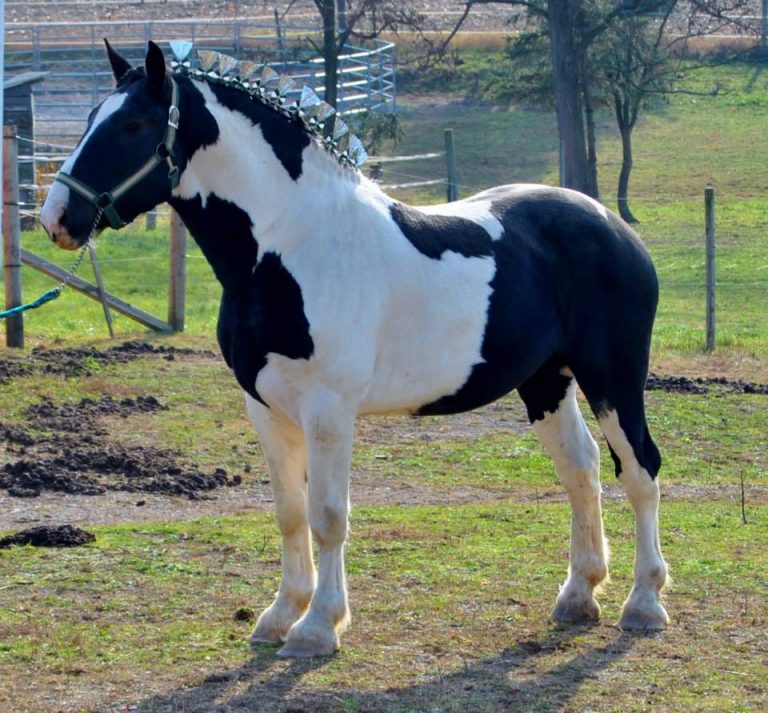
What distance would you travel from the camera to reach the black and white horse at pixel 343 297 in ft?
16.7

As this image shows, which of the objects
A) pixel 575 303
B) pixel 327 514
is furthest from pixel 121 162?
pixel 575 303

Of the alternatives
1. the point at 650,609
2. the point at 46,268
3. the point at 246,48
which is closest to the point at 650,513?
the point at 650,609

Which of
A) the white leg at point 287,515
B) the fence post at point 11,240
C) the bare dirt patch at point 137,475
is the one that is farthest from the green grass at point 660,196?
the white leg at point 287,515

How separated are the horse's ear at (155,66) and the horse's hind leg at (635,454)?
2272mm

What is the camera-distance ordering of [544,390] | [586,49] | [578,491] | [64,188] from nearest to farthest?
[64,188] → [578,491] → [544,390] → [586,49]

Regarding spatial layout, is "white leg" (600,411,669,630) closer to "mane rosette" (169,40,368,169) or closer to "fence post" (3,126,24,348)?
"mane rosette" (169,40,368,169)

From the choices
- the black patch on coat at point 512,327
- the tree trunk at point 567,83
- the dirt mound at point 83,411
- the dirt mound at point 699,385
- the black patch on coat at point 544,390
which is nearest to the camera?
the black patch on coat at point 512,327

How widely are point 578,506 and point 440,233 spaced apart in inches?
58.5

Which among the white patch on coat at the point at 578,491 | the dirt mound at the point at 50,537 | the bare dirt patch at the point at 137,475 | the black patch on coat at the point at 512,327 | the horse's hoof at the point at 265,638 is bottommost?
the bare dirt patch at the point at 137,475

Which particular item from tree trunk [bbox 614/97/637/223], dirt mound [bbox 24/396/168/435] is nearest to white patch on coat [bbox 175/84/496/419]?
dirt mound [bbox 24/396/168/435]

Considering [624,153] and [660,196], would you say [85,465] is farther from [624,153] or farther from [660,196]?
[660,196]

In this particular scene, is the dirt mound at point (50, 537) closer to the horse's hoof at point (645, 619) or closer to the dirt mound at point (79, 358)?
the horse's hoof at point (645, 619)

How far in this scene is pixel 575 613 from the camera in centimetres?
589

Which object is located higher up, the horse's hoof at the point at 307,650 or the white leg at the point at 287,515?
the white leg at the point at 287,515
